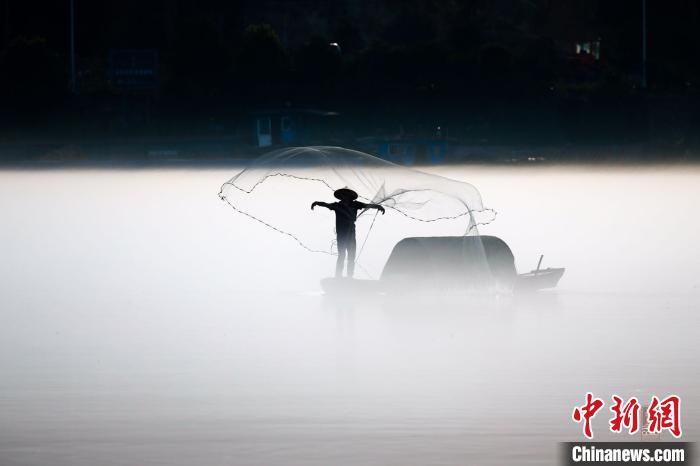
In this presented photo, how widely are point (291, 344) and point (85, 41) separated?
134662 mm

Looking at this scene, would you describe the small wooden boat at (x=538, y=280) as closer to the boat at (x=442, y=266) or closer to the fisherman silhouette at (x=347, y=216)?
the boat at (x=442, y=266)

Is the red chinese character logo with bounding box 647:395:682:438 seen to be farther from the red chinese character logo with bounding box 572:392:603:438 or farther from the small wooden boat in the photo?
the small wooden boat

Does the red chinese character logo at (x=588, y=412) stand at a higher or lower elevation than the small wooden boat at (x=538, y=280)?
lower

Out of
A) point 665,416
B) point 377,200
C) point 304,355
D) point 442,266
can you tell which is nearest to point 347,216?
point 377,200

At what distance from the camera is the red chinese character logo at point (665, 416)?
16.5 meters

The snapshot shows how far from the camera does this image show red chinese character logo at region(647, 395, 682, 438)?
54.2 ft

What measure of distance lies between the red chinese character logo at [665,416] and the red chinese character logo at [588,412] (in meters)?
0.57

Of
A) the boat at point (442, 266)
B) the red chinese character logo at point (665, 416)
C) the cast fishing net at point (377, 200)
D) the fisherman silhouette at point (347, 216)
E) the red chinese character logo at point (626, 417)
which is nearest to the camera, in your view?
the red chinese character logo at point (665, 416)

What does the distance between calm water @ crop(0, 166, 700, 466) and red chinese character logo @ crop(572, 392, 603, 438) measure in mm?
124

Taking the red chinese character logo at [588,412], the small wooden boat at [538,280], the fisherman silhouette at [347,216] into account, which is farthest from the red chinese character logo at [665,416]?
the small wooden boat at [538,280]

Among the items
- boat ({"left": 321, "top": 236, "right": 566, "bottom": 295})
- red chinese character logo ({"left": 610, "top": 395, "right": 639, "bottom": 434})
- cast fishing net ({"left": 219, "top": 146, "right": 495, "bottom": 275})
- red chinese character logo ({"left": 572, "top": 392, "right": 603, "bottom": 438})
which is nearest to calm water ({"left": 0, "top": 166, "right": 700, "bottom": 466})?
red chinese character logo ({"left": 572, "top": 392, "right": 603, "bottom": 438})

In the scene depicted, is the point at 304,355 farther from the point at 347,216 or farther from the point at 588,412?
the point at 347,216

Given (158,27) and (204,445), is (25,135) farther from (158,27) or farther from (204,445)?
(204,445)

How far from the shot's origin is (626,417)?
55.6 ft
